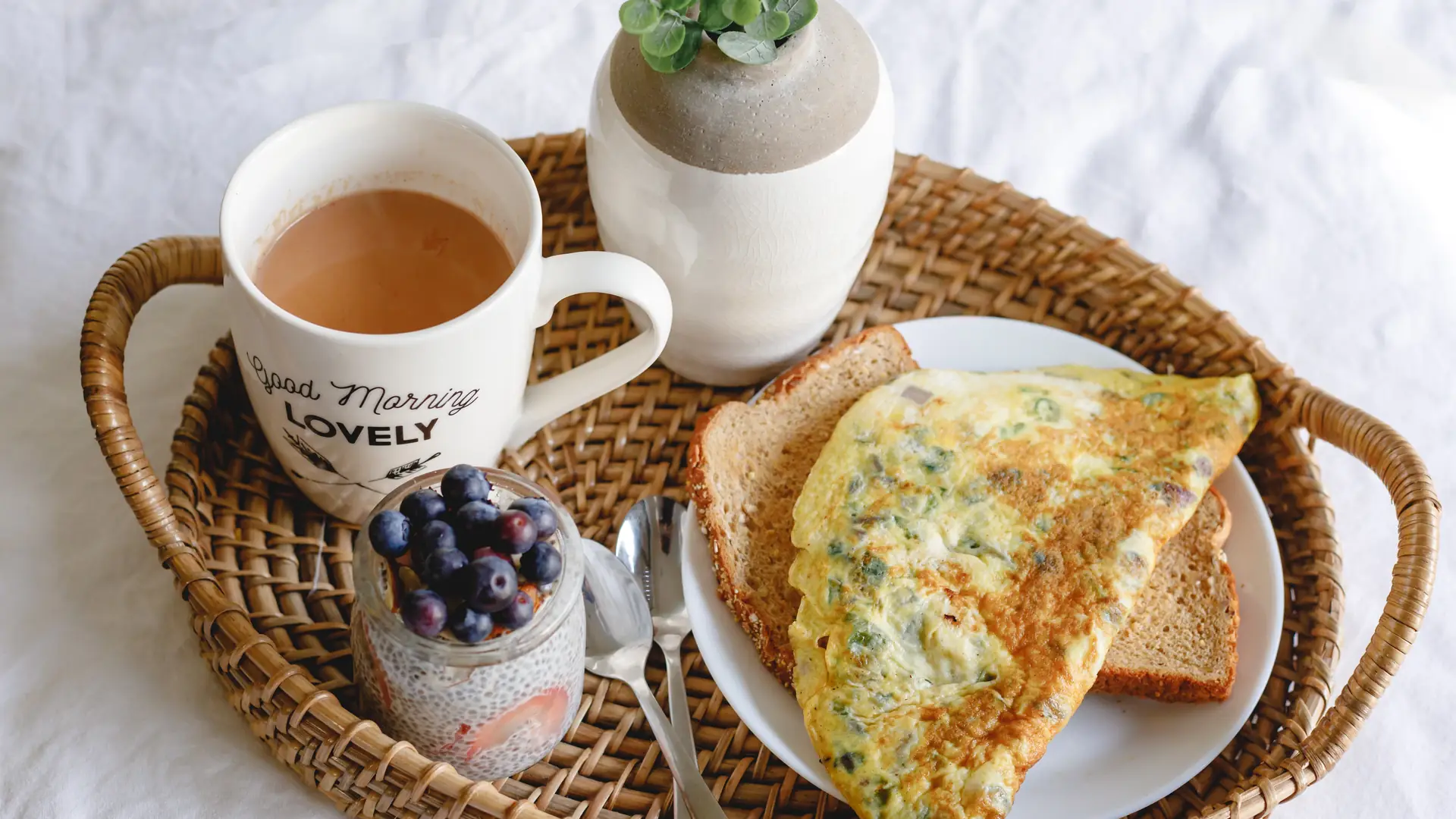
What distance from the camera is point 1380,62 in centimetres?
271

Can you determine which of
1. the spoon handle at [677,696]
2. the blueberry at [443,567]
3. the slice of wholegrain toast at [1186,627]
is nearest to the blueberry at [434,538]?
the blueberry at [443,567]

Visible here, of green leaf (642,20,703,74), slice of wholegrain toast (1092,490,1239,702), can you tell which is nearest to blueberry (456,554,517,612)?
green leaf (642,20,703,74)

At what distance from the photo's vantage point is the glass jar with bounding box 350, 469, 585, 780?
1.38 meters

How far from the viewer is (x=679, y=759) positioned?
161 cm

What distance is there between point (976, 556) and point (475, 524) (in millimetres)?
646

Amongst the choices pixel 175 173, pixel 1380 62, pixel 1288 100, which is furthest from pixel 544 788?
pixel 1380 62

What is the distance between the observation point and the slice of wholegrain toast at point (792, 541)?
165cm

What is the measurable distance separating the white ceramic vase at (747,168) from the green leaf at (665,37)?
0.05 meters

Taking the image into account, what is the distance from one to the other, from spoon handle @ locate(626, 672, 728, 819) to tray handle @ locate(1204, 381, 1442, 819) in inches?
22.8

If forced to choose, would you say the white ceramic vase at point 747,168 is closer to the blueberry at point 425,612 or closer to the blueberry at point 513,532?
the blueberry at point 513,532

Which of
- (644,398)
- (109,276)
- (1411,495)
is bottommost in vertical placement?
(644,398)

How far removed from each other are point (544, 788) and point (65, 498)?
→ 87 centimetres

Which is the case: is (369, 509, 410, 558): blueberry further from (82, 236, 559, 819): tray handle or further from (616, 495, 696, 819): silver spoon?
(616, 495, 696, 819): silver spoon

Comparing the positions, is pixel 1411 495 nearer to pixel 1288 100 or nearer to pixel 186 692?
pixel 1288 100
